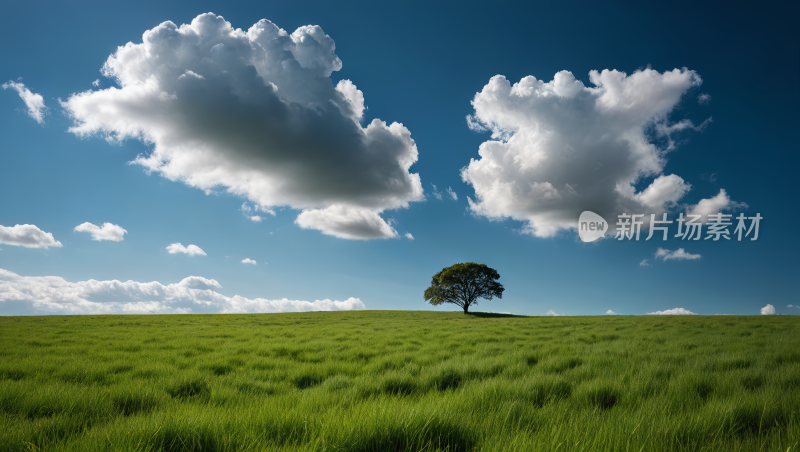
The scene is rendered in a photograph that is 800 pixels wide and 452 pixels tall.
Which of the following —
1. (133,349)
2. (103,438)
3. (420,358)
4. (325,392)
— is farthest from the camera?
(133,349)

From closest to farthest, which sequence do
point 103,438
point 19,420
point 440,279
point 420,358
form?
point 103,438 → point 19,420 → point 420,358 → point 440,279

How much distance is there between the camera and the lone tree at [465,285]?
4903 centimetres

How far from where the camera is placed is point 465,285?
164 ft

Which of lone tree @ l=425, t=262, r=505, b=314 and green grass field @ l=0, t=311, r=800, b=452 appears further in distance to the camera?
lone tree @ l=425, t=262, r=505, b=314

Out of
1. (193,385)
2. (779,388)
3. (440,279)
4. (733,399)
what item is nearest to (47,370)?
(193,385)

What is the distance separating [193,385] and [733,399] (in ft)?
22.8

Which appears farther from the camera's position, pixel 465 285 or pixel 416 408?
pixel 465 285

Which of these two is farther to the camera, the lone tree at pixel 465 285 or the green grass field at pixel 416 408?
the lone tree at pixel 465 285

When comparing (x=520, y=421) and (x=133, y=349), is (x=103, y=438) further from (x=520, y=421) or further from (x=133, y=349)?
(x=133, y=349)

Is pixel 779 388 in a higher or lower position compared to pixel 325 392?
higher

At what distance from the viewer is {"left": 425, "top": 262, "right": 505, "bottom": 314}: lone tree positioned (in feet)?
161

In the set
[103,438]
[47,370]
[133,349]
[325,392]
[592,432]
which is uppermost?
[592,432]

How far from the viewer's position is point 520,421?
301 cm

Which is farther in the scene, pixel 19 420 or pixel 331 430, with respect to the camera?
pixel 19 420
